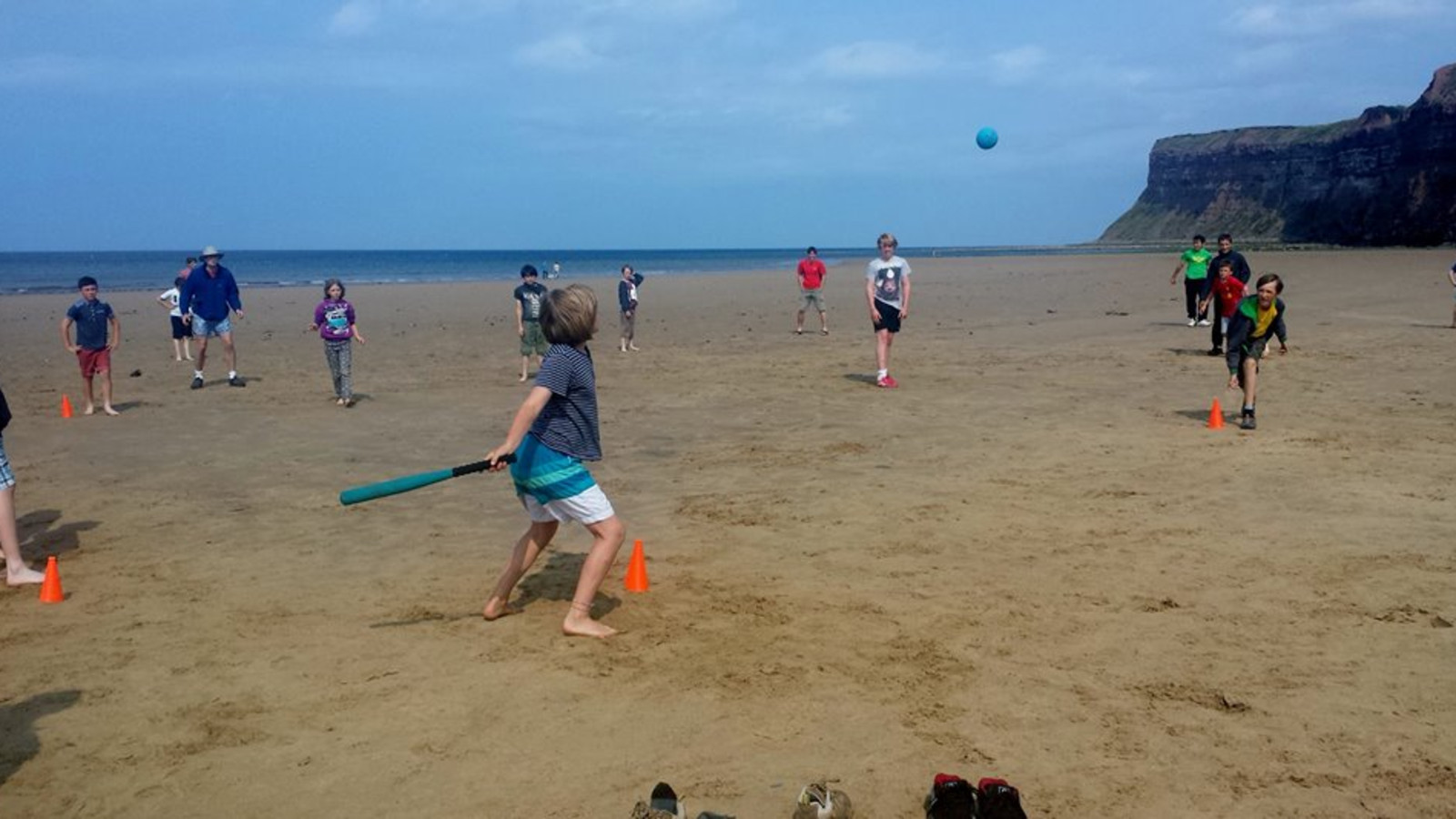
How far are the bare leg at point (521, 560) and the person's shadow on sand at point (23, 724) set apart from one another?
75.8 inches

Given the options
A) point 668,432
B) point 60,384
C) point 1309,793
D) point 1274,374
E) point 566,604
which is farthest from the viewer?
point 60,384

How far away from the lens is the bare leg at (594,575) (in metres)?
5.60

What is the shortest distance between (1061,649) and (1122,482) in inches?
142

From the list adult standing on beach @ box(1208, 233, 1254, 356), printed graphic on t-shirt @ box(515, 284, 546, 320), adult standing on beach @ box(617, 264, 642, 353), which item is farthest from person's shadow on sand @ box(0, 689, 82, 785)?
adult standing on beach @ box(1208, 233, 1254, 356)

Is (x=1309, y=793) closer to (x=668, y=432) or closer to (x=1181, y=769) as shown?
(x=1181, y=769)

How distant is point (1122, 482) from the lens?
8.52 meters

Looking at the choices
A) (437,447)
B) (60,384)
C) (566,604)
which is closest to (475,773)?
(566,604)

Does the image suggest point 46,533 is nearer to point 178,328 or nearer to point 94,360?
point 94,360

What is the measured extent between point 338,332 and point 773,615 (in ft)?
29.9

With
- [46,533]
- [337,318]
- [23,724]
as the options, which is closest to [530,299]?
[337,318]

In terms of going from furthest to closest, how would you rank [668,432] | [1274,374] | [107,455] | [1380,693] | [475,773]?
[1274,374] → [668,432] → [107,455] → [1380,693] → [475,773]

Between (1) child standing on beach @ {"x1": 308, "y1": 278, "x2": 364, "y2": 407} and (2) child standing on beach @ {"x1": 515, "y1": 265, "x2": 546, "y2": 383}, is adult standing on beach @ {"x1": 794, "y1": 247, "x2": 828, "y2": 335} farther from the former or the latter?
(1) child standing on beach @ {"x1": 308, "y1": 278, "x2": 364, "y2": 407}

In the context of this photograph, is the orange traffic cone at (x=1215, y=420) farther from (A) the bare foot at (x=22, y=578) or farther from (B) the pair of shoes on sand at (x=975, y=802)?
(A) the bare foot at (x=22, y=578)

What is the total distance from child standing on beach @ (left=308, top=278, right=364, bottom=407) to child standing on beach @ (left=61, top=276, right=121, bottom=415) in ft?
7.30
